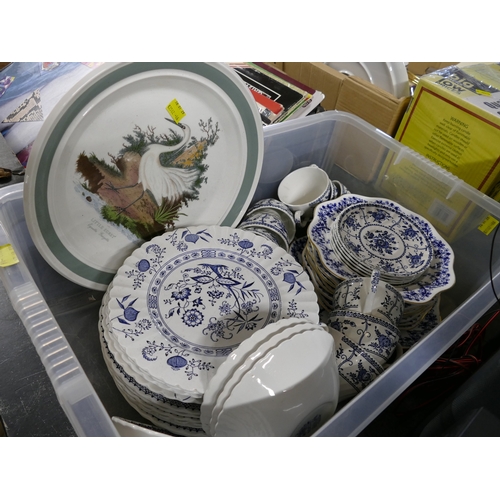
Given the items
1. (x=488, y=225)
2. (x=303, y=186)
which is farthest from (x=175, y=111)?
(x=488, y=225)

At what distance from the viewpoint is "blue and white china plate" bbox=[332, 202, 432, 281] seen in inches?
31.4

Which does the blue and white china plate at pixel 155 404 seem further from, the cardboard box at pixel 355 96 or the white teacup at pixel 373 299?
the cardboard box at pixel 355 96

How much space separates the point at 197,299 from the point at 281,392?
0.27 m

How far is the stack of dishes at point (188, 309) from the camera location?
0.60m

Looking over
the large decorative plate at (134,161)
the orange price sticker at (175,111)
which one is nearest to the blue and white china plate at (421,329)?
the large decorative plate at (134,161)

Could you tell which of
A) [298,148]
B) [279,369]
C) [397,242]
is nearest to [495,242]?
[397,242]

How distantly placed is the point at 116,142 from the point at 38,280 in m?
0.31

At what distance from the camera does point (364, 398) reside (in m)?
0.55

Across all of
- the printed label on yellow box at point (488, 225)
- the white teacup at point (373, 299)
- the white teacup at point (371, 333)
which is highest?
the printed label on yellow box at point (488, 225)

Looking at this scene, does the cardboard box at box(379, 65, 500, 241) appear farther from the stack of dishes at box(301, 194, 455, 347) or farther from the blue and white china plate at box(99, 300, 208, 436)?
the blue and white china plate at box(99, 300, 208, 436)

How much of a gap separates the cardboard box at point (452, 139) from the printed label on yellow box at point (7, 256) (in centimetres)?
83

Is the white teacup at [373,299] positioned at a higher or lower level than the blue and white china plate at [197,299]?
higher

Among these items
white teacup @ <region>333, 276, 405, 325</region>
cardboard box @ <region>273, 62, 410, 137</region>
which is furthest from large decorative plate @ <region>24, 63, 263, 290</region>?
cardboard box @ <region>273, 62, 410, 137</region>

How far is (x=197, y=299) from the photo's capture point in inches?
27.7
